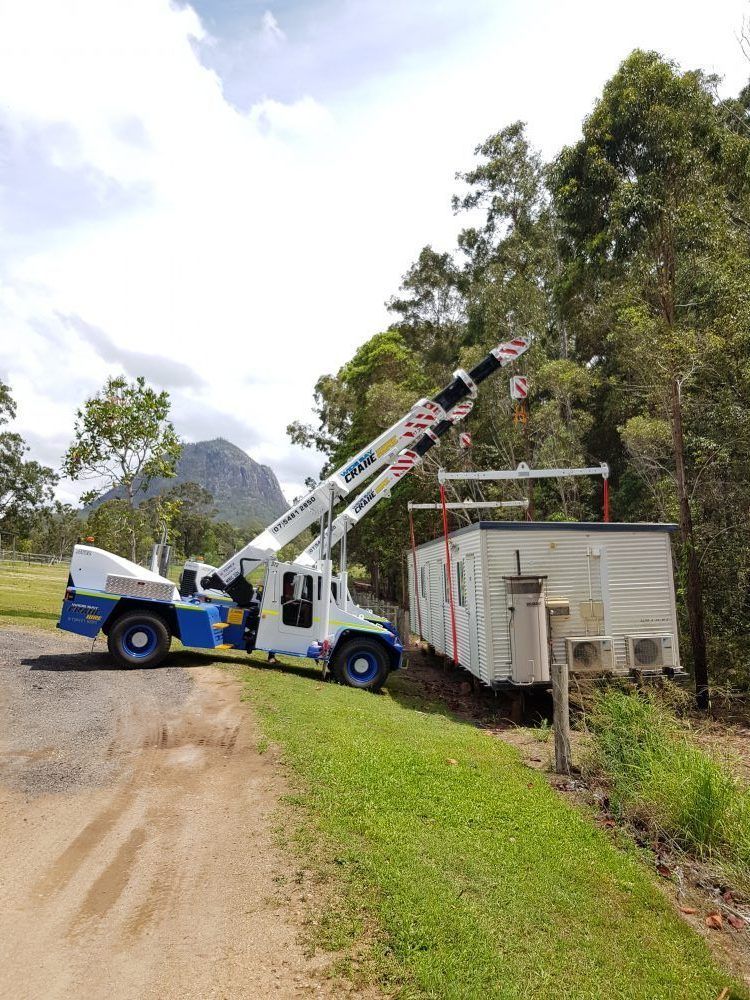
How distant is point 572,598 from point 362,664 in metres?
4.21

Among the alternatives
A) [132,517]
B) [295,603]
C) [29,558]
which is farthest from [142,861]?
[29,558]

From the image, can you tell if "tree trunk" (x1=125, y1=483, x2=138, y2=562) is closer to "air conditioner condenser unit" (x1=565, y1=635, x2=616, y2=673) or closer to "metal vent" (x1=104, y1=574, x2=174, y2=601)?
"metal vent" (x1=104, y1=574, x2=174, y2=601)

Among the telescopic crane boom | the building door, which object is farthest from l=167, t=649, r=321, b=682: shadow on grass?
the building door

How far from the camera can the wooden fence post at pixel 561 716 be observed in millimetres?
7656

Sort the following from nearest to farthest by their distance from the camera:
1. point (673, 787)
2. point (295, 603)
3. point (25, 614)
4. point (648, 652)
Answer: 1. point (673, 787)
2. point (648, 652)
3. point (295, 603)
4. point (25, 614)

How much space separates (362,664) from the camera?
12.9 meters

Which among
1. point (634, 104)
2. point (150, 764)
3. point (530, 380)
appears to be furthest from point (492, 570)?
point (530, 380)

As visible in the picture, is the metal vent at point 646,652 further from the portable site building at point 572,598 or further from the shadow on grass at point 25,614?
the shadow on grass at point 25,614

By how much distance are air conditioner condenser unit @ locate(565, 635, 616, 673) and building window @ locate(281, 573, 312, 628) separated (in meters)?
4.85

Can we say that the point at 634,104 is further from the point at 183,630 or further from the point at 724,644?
the point at 183,630

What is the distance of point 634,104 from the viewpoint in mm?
15086

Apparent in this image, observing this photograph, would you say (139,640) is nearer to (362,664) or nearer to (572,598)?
(362,664)

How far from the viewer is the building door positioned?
12.9 meters

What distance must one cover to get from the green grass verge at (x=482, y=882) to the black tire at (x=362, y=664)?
4.76 m
